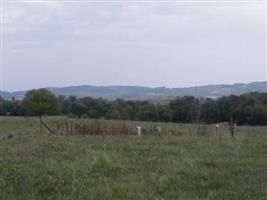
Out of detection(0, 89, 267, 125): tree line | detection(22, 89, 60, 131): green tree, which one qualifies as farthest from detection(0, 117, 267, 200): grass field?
detection(22, 89, 60, 131): green tree

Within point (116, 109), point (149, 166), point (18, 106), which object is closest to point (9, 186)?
point (149, 166)

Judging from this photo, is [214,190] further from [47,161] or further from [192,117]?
[192,117]

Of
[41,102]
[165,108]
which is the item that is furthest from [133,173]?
[41,102]

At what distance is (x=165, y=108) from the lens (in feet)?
163

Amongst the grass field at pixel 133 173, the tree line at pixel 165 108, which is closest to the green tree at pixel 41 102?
the tree line at pixel 165 108

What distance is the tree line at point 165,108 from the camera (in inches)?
1705

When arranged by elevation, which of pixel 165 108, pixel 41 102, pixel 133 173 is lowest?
pixel 133 173

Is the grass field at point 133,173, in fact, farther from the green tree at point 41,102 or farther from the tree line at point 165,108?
the green tree at point 41,102

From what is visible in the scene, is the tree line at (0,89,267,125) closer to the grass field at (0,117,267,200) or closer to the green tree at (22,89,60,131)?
the green tree at (22,89,60,131)

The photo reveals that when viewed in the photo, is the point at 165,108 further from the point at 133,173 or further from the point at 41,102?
the point at 133,173

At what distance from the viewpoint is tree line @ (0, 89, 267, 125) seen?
4331cm

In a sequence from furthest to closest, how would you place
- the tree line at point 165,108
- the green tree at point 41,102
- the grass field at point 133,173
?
the green tree at point 41,102, the tree line at point 165,108, the grass field at point 133,173

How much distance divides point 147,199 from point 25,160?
430 cm

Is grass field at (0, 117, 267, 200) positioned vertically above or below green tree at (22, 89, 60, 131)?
below
